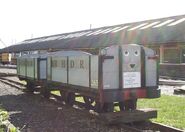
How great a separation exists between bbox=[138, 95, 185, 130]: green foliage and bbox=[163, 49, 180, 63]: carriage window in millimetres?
17569

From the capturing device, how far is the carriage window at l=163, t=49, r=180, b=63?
3225 centimetres

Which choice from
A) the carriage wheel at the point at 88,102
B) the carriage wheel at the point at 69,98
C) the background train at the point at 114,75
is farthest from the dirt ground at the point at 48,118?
the background train at the point at 114,75

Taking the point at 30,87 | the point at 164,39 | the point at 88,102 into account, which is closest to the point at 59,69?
the point at 88,102

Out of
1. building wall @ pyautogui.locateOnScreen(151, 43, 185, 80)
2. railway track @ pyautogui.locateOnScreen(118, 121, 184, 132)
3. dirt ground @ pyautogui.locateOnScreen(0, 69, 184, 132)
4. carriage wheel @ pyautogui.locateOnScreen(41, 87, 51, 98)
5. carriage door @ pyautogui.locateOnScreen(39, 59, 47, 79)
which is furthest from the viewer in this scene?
building wall @ pyautogui.locateOnScreen(151, 43, 185, 80)

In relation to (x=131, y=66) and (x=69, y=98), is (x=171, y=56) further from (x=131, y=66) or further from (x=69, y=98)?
(x=131, y=66)

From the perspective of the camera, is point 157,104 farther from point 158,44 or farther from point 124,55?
point 158,44

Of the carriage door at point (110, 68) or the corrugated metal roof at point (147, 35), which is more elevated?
the corrugated metal roof at point (147, 35)

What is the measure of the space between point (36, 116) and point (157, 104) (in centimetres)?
440

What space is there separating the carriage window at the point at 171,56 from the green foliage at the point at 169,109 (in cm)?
1757

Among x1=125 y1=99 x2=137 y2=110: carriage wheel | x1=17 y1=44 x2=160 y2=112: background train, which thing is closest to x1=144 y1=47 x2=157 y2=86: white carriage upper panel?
x1=17 y1=44 x2=160 y2=112: background train

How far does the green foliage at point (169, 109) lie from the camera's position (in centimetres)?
1009

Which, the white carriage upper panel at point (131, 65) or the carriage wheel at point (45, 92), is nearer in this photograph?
the white carriage upper panel at point (131, 65)

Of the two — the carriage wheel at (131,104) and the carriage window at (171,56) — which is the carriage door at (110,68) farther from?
the carriage window at (171,56)

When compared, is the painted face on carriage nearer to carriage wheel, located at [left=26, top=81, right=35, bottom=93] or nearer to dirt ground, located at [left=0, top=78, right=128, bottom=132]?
dirt ground, located at [left=0, top=78, right=128, bottom=132]
